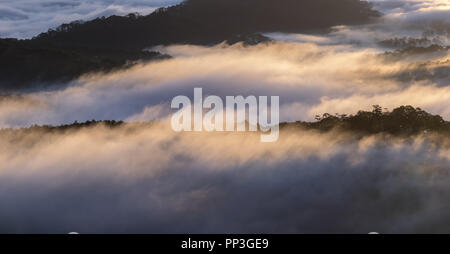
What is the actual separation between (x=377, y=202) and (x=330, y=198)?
331cm

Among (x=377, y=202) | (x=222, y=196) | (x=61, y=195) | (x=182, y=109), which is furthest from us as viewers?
(x=182, y=109)

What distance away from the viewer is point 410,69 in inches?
6545

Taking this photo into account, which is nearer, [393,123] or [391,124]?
[391,124]

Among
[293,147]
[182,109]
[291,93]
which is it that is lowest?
[293,147]

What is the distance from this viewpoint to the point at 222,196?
38906mm

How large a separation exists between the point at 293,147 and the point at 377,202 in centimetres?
1188

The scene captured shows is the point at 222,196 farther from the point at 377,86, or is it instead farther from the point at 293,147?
the point at 377,86

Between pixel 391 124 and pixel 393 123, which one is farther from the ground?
pixel 393 123

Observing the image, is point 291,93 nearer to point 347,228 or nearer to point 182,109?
point 182,109

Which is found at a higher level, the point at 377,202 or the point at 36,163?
the point at 36,163

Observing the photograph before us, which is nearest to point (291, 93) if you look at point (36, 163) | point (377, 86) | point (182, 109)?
point (377, 86)
